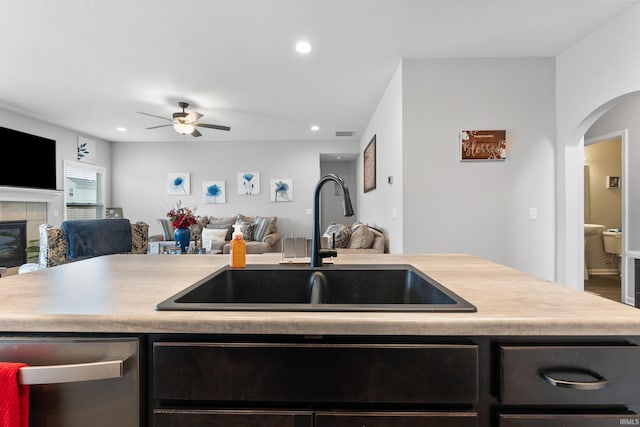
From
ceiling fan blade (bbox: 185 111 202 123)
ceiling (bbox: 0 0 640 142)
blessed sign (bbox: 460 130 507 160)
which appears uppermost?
ceiling (bbox: 0 0 640 142)

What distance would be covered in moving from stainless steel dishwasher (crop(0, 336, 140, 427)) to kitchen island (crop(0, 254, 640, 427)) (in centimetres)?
3

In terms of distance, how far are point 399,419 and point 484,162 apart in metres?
2.87

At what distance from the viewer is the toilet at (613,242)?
4617 millimetres

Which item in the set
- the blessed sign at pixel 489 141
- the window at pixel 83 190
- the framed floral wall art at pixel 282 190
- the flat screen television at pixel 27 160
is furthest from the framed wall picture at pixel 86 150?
the blessed sign at pixel 489 141

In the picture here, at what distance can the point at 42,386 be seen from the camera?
2.13ft

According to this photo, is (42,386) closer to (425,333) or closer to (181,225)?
(425,333)

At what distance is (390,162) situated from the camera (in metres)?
3.53

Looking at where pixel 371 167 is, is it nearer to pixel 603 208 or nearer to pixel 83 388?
pixel 603 208

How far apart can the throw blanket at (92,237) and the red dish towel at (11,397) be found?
3.27m

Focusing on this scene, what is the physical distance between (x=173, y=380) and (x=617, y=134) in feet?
16.7

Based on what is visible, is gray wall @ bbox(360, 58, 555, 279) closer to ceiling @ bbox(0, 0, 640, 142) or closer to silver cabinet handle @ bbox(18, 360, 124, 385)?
ceiling @ bbox(0, 0, 640, 142)

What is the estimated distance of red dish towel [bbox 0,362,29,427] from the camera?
1.94 feet

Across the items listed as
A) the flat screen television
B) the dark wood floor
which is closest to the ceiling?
the flat screen television

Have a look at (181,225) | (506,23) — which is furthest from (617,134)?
(181,225)
